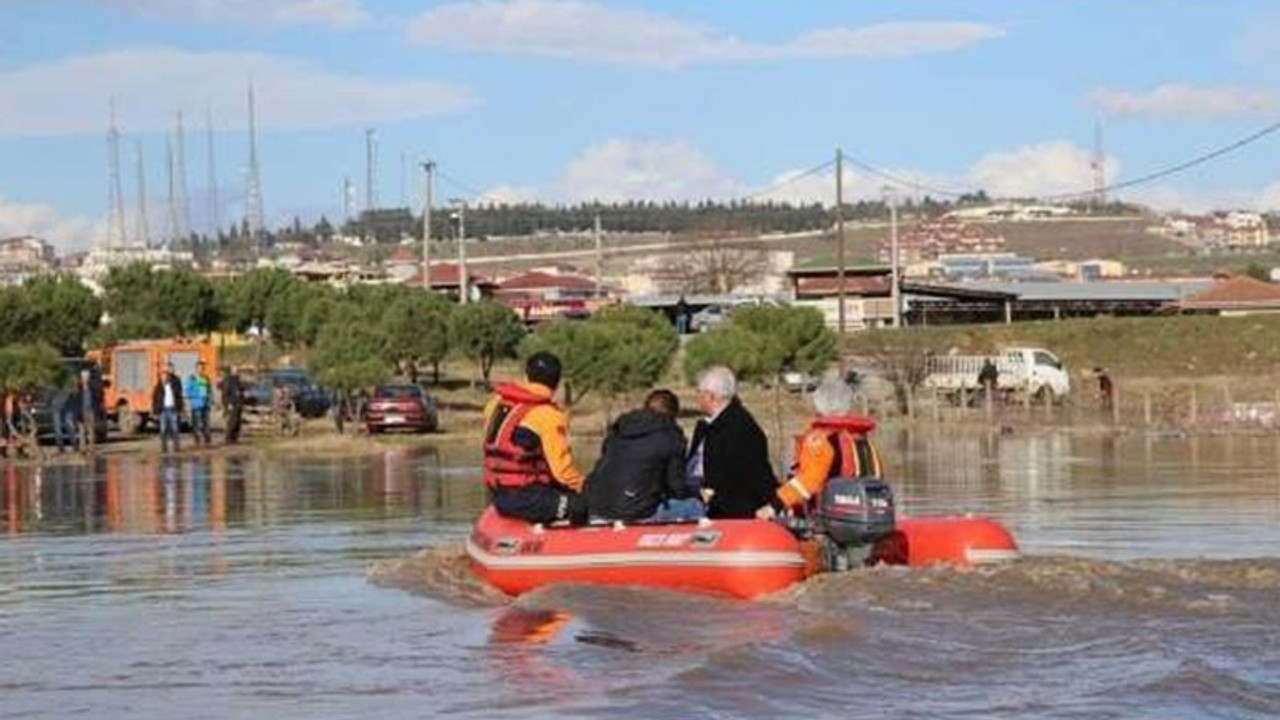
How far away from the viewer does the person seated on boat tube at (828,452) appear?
56.5 feet

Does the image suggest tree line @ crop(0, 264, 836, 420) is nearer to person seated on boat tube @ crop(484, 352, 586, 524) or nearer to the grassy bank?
the grassy bank

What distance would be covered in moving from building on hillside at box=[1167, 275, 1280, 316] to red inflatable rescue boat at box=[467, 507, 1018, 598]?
90713 mm

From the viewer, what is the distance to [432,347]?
7531cm

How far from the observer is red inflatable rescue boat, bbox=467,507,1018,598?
16.5m

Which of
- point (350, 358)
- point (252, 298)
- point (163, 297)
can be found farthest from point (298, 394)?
point (252, 298)

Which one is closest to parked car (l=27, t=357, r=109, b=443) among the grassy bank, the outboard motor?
the outboard motor

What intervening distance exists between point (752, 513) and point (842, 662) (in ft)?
13.1

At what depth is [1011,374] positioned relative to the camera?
2852 inches

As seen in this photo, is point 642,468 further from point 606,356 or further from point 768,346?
point 768,346

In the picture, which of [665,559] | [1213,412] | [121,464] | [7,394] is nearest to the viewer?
[665,559]

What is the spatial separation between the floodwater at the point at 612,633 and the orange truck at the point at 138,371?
1263 inches

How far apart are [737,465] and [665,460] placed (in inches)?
21.1

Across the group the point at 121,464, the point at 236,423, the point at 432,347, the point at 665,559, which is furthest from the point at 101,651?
the point at 432,347

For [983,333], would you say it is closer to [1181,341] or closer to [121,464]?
[1181,341]
